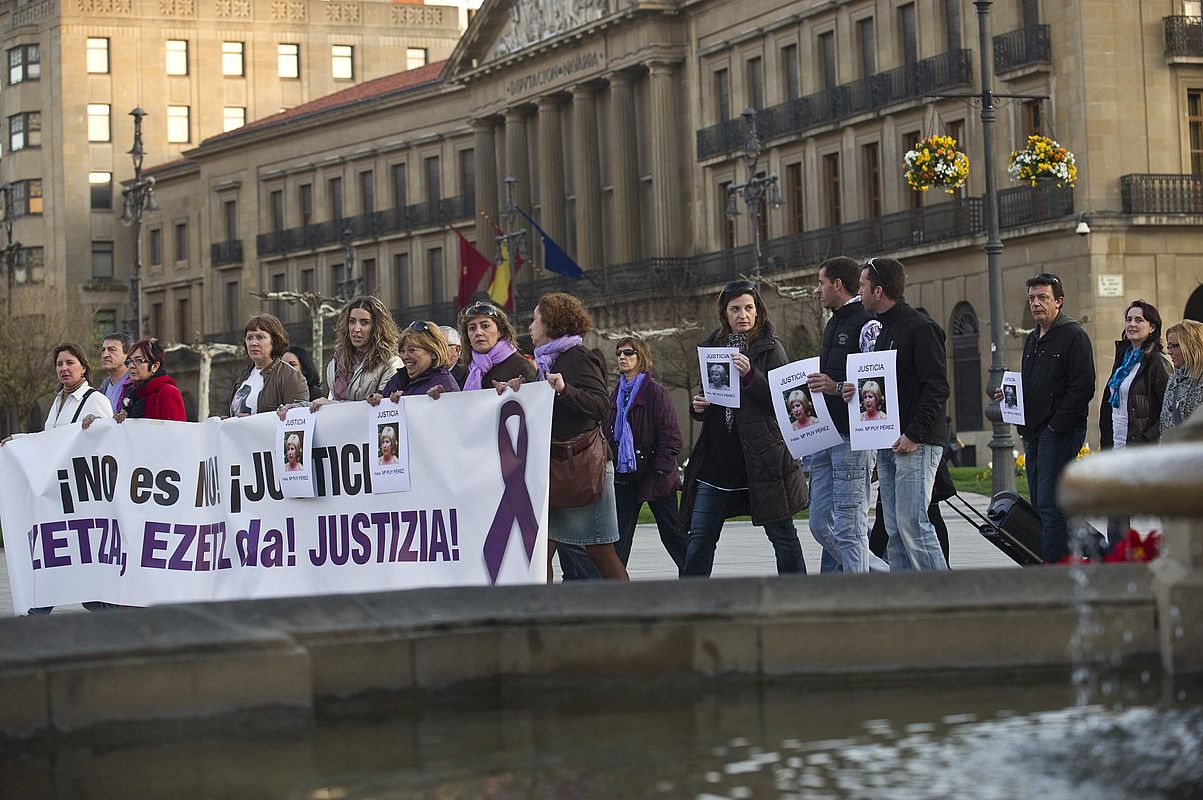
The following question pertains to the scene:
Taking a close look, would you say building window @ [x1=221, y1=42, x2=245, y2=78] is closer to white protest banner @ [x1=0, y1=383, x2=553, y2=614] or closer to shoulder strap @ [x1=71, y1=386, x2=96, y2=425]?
shoulder strap @ [x1=71, y1=386, x2=96, y2=425]

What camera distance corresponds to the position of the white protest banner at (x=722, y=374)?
12.3 meters

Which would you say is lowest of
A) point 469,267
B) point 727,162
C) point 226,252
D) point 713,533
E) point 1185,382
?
point 713,533

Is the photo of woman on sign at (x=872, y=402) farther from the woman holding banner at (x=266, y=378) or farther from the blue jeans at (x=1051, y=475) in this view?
the woman holding banner at (x=266, y=378)

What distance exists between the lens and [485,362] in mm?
12492

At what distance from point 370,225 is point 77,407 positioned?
72.4 meters

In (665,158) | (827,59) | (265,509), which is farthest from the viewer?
(665,158)

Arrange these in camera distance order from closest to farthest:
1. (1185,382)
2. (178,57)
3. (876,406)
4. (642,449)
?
1. (876,406)
2. (1185,382)
3. (642,449)
4. (178,57)

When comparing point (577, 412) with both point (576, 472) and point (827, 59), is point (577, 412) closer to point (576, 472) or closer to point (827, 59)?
point (576, 472)

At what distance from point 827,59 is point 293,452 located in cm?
4950

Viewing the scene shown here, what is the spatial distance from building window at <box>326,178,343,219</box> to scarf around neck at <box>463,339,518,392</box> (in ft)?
252

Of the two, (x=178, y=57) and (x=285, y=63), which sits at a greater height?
(x=178, y=57)

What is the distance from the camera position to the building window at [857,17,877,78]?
58781mm

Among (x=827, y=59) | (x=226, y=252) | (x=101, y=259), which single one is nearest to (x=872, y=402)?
(x=827, y=59)

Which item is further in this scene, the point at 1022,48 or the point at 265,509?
the point at 1022,48
